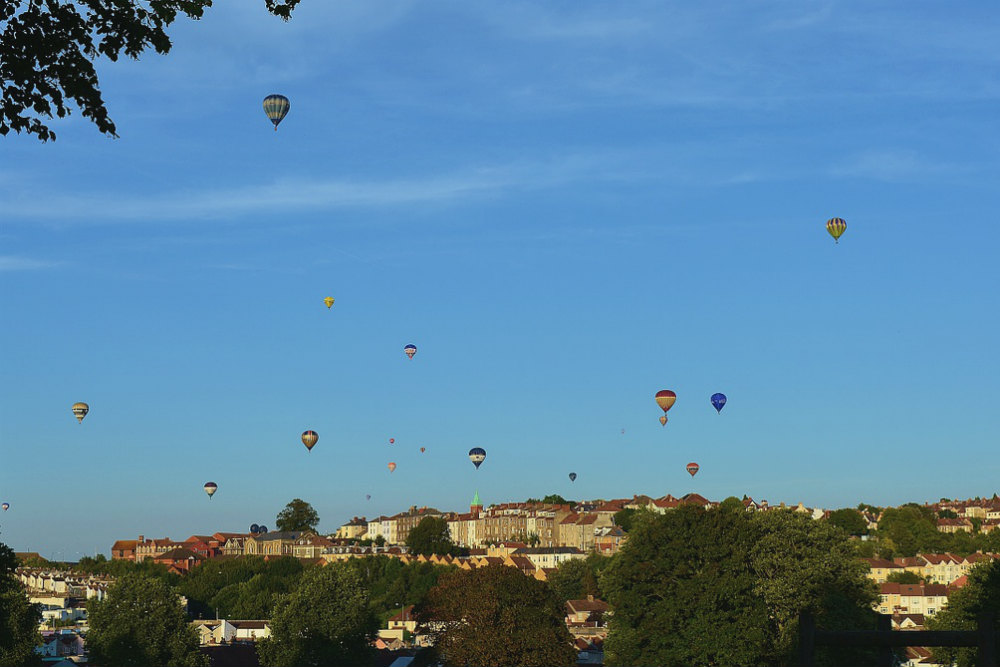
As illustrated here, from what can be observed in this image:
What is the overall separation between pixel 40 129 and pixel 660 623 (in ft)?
137

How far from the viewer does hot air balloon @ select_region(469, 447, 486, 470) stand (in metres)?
150

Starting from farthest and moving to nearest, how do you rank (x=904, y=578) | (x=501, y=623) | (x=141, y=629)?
1. (x=904, y=578)
2. (x=141, y=629)
3. (x=501, y=623)

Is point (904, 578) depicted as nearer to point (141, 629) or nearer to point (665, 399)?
point (665, 399)

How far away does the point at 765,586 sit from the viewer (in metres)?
55.9

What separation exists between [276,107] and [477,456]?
265 feet

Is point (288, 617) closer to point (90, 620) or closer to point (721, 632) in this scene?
point (90, 620)

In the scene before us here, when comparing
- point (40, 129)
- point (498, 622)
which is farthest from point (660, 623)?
point (40, 129)

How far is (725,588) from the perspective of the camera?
53375 mm

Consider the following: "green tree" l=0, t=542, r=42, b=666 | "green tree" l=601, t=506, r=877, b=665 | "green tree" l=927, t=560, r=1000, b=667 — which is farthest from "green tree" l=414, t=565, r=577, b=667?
"green tree" l=0, t=542, r=42, b=666

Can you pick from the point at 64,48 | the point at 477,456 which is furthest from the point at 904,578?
the point at 64,48

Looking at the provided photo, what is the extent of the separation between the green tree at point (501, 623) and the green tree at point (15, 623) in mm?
19629

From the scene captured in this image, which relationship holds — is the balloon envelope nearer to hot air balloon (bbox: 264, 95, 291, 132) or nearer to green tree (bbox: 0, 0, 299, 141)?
hot air balloon (bbox: 264, 95, 291, 132)

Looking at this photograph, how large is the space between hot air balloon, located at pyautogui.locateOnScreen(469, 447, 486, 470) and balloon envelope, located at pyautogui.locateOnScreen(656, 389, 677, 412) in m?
45.6

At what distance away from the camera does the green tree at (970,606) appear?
52.3 metres
